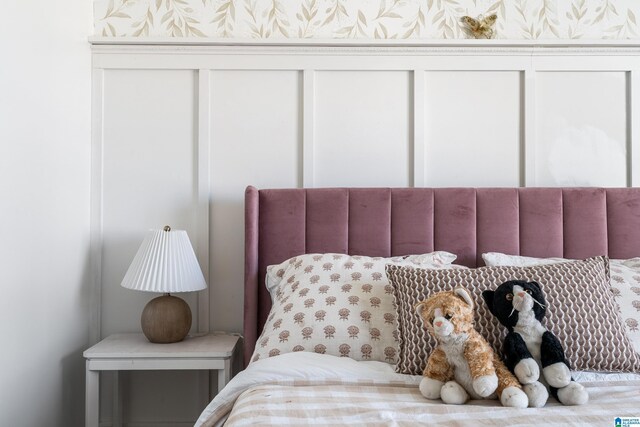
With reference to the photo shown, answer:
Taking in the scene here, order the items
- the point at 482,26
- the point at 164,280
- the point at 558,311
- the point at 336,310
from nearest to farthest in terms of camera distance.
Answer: the point at 558,311 < the point at 336,310 < the point at 164,280 < the point at 482,26

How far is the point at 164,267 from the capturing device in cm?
222

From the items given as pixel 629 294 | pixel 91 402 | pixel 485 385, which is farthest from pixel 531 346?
pixel 91 402

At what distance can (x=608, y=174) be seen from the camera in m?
2.52

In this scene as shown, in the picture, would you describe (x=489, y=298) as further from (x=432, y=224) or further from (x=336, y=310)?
(x=432, y=224)

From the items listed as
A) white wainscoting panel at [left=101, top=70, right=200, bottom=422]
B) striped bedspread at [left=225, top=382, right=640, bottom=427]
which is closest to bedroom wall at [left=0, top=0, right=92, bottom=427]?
white wainscoting panel at [left=101, top=70, right=200, bottom=422]

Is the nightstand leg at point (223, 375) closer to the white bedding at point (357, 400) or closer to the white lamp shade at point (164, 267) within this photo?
the white lamp shade at point (164, 267)

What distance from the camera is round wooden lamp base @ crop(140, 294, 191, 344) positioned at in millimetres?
2229

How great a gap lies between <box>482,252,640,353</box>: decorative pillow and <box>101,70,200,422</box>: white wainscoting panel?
4.48ft

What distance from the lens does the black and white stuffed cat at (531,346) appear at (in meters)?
1.38

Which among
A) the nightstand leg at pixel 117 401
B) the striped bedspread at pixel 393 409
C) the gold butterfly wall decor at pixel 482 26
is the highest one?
the gold butterfly wall decor at pixel 482 26

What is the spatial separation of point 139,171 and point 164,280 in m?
0.59

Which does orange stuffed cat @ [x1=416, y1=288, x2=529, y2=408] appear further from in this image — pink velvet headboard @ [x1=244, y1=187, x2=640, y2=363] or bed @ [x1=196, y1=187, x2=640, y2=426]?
pink velvet headboard @ [x1=244, y1=187, x2=640, y2=363]

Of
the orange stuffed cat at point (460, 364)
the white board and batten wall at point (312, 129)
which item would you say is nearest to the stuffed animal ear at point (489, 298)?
the orange stuffed cat at point (460, 364)

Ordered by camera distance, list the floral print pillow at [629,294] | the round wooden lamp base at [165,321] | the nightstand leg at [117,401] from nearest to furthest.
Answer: the floral print pillow at [629,294] < the round wooden lamp base at [165,321] < the nightstand leg at [117,401]
